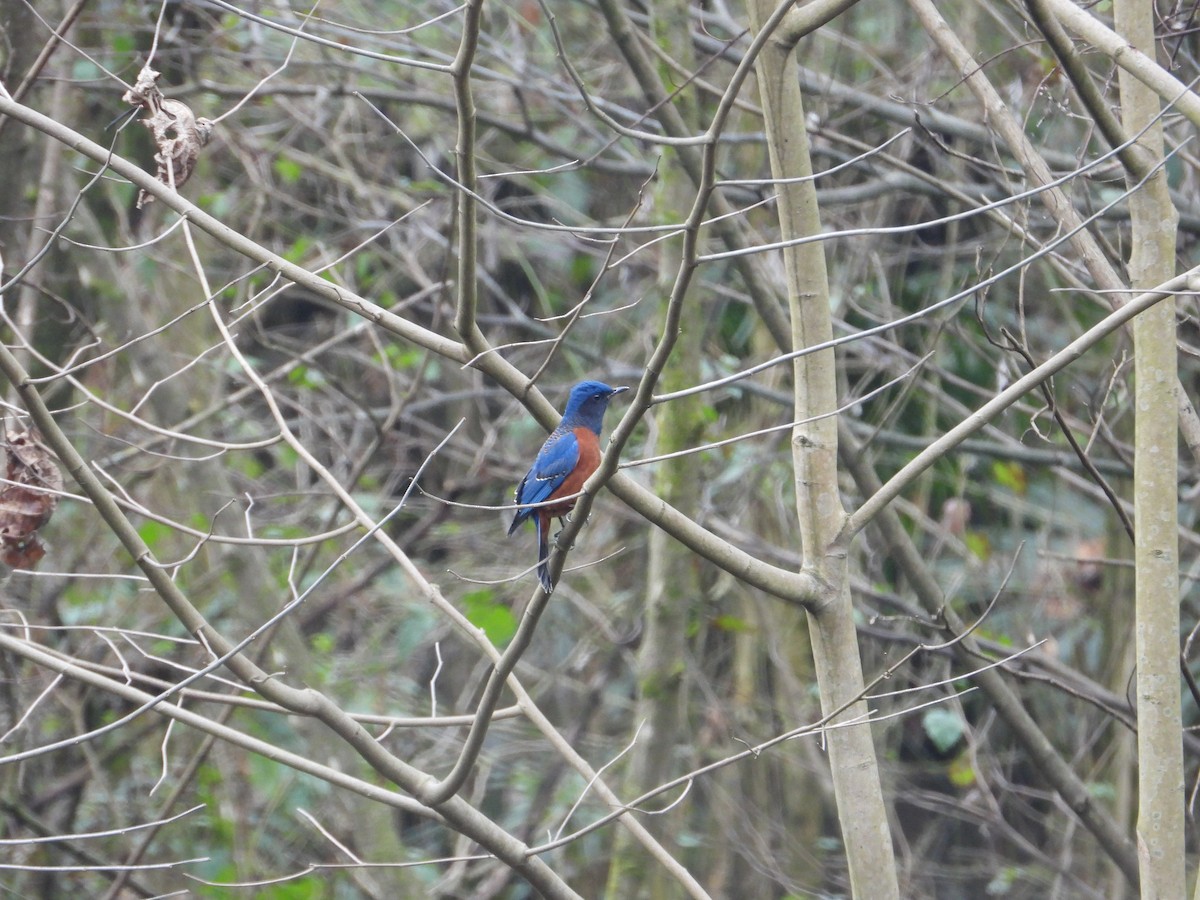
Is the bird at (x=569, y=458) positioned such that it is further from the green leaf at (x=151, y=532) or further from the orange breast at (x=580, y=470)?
the green leaf at (x=151, y=532)

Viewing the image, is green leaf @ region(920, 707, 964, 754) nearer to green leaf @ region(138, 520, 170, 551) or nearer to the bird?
the bird

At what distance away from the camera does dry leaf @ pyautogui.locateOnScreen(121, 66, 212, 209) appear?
9.70 feet

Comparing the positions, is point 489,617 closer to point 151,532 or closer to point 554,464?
point 151,532

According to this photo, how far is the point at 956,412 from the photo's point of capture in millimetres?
6871

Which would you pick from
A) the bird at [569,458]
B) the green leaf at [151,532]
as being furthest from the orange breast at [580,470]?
the green leaf at [151,532]

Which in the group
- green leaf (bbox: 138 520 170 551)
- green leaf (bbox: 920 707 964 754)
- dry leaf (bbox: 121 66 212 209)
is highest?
dry leaf (bbox: 121 66 212 209)

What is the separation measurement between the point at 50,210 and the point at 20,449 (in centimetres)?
285

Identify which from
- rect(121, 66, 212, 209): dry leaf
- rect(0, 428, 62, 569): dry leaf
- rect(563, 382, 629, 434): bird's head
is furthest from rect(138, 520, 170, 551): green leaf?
rect(121, 66, 212, 209): dry leaf

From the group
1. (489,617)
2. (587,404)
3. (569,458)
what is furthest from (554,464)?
(489,617)

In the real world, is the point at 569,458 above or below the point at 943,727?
above

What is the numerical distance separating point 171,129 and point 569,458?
174cm

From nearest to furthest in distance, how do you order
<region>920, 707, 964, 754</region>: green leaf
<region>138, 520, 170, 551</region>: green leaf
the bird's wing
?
1. the bird's wing
2. <region>138, 520, 170, 551</region>: green leaf
3. <region>920, 707, 964, 754</region>: green leaf

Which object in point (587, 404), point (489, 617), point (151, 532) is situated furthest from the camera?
point (489, 617)

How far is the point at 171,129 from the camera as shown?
305 cm
